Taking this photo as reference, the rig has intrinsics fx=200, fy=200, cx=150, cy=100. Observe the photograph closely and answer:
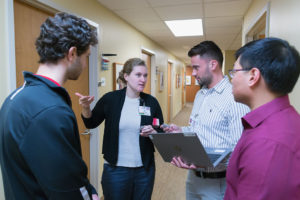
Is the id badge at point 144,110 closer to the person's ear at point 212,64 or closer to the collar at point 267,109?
the person's ear at point 212,64

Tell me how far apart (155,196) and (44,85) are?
95.4 inches

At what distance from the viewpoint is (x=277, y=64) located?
2.24 ft

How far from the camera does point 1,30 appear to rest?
136cm

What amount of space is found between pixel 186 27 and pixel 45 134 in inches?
148

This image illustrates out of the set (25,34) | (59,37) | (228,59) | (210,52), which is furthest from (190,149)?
(228,59)

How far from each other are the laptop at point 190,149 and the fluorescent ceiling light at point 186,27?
2.75m

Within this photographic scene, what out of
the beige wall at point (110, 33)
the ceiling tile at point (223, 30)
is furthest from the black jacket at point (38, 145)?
the ceiling tile at point (223, 30)

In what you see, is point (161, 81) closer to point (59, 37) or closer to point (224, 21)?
point (224, 21)

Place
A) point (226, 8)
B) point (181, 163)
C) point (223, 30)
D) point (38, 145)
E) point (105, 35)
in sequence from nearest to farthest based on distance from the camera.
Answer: point (38, 145) → point (181, 163) → point (105, 35) → point (226, 8) → point (223, 30)

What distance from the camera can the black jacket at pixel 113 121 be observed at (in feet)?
5.11

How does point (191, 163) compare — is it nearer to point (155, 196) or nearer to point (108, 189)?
point (108, 189)

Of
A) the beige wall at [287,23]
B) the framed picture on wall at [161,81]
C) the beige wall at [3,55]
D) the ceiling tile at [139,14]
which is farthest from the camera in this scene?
the framed picture on wall at [161,81]

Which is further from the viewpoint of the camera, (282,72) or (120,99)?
(120,99)

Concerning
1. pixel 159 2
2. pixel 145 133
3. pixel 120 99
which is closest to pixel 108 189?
pixel 145 133
